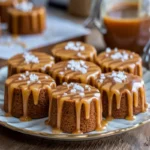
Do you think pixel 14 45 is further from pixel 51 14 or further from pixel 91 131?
pixel 91 131

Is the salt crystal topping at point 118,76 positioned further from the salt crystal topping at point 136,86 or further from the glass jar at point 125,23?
the glass jar at point 125,23

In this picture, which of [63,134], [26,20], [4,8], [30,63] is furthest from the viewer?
[4,8]

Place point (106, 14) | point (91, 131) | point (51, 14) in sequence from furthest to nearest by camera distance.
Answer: point (51, 14), point (106, 14), point (91, 131)

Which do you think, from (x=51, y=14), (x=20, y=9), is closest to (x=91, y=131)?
(x=20, y=9)

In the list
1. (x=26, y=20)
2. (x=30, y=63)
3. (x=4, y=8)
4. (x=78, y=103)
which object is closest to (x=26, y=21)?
(x=26, y=20)

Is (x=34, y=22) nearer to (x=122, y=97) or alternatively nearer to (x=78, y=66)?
(x=78, y=66)

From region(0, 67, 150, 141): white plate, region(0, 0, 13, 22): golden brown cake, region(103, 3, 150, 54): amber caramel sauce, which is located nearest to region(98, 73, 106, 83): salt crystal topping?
region(0, 67, 150, 141): white plate
